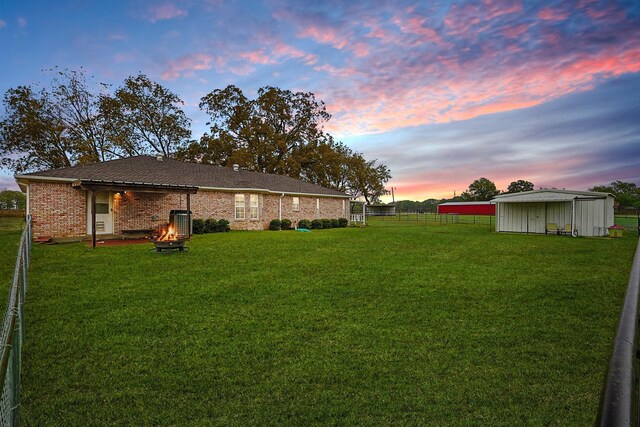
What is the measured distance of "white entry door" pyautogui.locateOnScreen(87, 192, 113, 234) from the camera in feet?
57.3

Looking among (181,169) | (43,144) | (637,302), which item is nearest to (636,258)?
(637,302)

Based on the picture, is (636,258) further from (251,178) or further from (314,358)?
(251,178)

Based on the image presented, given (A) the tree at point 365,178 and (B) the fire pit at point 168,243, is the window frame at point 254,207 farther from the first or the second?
(A) the tree at point 365,178

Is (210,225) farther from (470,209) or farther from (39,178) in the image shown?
(470,209)

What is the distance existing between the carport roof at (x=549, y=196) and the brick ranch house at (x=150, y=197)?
14.1 m

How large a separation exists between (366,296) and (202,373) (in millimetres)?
3792

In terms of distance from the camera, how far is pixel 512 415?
3.25 metres

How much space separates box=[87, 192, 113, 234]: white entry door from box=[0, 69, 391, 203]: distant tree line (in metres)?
14.6

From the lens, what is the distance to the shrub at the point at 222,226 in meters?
21.2

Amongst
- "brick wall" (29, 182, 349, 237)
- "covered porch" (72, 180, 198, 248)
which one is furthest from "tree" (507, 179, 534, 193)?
"covered porch" (72, 180, 198, 248)

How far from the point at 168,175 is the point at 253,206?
5746 millimetres

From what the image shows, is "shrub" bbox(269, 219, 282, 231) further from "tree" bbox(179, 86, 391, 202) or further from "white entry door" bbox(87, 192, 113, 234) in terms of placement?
"tree" bbox(179, 86, 391, 202)

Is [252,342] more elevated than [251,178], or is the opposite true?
[251,178]

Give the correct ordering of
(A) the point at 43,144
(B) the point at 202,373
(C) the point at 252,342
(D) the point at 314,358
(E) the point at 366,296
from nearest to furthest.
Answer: (B) the point at 202,373
(D) the point at 314,358
(C) the point at 252,342
(E) the point at 366,296
(A) the point at 43,144
